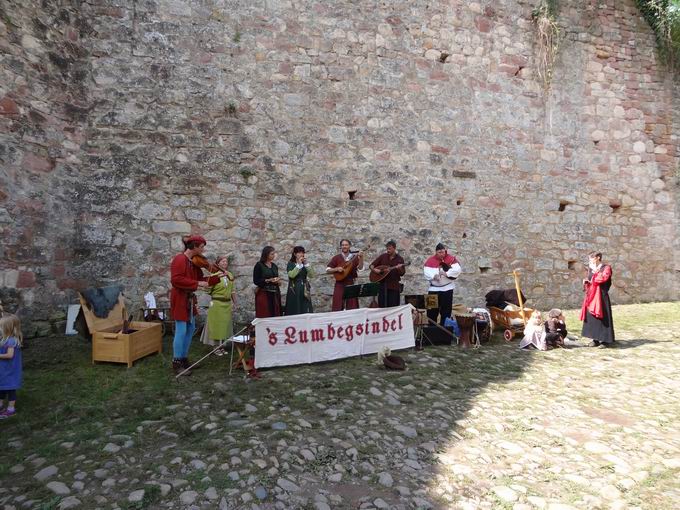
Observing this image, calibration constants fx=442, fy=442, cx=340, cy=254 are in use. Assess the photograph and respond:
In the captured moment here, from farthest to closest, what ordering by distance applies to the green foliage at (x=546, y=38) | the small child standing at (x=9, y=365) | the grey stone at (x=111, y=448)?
the green foliage at (x=546, y=38) → the small child standing at (x=9, y=365) → the grey stone at (x=111, y=448)

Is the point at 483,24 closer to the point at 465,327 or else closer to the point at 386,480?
the point at 465,327

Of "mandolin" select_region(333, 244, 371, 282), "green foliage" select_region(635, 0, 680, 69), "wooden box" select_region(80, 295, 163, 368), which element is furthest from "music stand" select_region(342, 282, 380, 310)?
"green foliage" select_region(635, 0, 680, 69)

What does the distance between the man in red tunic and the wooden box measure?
1.86ft

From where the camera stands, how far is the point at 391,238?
29.0ft

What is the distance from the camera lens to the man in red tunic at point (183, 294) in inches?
204

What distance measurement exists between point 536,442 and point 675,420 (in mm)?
1615

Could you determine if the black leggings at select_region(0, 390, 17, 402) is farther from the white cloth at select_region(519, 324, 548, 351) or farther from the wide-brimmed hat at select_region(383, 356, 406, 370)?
the white cloth at select_region(519, 324, 548, 351)

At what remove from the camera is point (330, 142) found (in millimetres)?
8500

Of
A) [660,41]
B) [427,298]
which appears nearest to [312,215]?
[427,298]

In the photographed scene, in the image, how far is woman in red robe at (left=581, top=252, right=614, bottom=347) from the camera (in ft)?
22.3

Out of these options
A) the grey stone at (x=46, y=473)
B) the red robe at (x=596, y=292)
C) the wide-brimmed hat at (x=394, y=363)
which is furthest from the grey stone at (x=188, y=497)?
the red robe at (x=596, y=292)

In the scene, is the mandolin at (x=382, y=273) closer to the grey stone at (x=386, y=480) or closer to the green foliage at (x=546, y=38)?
the grey stone at (x=386, y=480)

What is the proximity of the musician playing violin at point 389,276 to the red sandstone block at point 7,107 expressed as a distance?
18.7ft

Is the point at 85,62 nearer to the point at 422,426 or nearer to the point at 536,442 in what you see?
the point at 422,426
